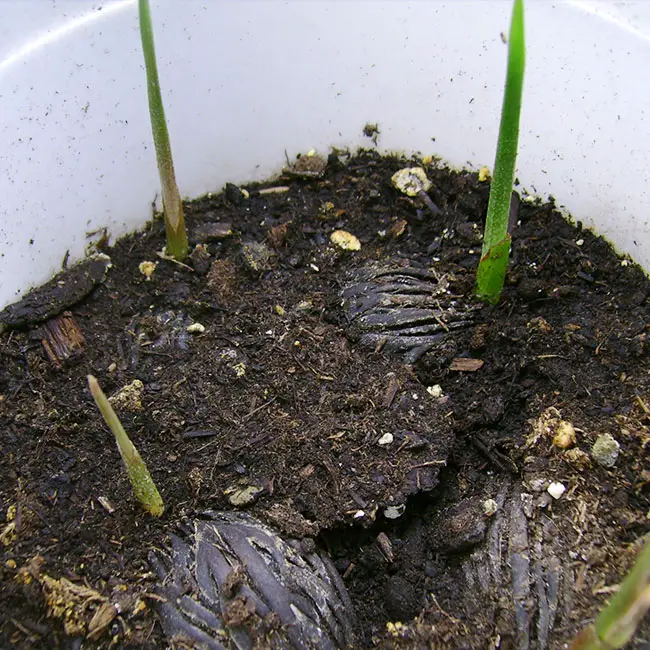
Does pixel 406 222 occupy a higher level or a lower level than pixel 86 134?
lower

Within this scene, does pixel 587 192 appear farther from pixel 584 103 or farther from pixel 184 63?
pixel 184 63

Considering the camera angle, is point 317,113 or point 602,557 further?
point 317,113

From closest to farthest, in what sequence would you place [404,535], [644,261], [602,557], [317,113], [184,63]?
[602,557], [404,535], [644,261], [184,63], [317,113]

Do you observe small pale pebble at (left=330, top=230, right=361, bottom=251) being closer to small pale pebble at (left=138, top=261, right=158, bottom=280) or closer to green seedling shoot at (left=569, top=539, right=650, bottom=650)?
small pale pebble at (left=138, top=261, right=158, bottom=280)

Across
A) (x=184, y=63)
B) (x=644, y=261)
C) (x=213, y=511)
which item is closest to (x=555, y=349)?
(x=644, y=261)

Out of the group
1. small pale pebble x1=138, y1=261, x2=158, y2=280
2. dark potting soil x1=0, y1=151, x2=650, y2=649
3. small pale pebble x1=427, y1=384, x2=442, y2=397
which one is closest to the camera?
dark potting soil x1=0, y1=151, x2=650, y2=649

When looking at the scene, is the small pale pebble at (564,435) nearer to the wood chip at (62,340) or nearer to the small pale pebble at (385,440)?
the small pale pebble at (385,440)

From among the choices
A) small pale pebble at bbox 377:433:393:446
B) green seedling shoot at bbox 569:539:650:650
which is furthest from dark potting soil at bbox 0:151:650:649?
green seedling shoot at bbox 569:539:650:650

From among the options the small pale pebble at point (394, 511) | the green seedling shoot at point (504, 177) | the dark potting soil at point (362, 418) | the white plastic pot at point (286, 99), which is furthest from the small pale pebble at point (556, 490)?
the white plastic pot at point (286, 99)
